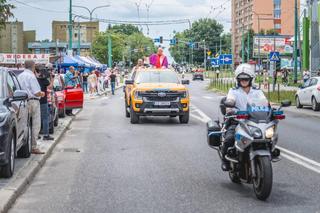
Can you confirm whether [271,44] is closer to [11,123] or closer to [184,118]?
[184,118]

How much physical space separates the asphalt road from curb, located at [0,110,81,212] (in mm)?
102

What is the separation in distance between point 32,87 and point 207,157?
3.42 m

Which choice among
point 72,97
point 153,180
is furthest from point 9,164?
point 72,97

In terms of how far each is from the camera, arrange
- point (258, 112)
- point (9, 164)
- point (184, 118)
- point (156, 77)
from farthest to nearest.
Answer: point (156, 77), point (184, 118), point (9, 164), point (258, 112)

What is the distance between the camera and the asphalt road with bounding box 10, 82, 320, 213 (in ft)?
25.3

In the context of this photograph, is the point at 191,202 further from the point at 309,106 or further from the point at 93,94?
the point at 93,94

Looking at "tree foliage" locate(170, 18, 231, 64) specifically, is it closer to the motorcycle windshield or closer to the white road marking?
the white road marking

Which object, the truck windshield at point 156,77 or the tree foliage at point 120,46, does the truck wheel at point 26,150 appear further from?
the tree foliage at point 120,46

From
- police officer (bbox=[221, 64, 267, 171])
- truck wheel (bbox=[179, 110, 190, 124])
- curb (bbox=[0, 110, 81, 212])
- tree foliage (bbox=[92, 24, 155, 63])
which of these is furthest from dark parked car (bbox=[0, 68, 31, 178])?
tree foliage (bbox=[92, 24, 155, 63])

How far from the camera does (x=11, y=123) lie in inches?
370

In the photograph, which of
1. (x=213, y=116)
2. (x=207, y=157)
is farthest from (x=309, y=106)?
(x=207, y=157)

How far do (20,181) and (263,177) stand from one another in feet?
11.0

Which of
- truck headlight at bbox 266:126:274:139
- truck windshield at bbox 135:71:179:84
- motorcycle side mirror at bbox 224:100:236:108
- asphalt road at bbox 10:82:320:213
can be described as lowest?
asphalt road at bbox 10:82:320:213

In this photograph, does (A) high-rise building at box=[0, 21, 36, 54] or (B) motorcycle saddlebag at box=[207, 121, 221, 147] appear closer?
(B) motorcycle saddlebag at box=[207, 121, 221, 147]
